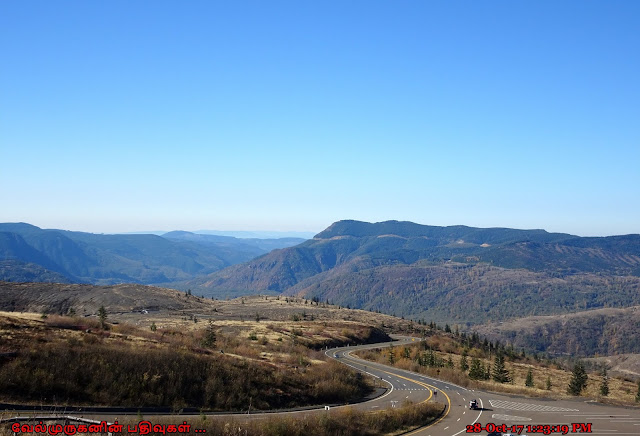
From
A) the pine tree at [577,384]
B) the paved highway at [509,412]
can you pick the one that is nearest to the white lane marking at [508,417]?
the paved highway at [509,412]

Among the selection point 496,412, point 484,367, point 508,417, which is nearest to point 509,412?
point 496,412

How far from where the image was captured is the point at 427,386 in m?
64.6

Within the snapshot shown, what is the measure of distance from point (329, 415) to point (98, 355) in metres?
19.1

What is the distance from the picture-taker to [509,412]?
48594 mm

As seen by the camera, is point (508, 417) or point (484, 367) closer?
point (508, 417)

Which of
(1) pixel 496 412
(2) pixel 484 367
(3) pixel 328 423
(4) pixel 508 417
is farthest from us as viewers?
(2) pixel 484 367

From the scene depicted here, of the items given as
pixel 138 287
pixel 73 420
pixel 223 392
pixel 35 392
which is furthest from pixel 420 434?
pixel 138 287

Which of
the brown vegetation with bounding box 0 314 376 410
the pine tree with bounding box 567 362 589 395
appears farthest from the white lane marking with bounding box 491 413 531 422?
the pine tree with bounding box 567 362 589 395

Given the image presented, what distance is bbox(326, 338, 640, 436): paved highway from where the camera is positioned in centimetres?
4148

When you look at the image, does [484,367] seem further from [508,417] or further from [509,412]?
[508,417]

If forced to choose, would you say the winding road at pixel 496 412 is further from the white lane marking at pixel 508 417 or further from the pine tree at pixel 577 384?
the pine tree at pixel 577 384

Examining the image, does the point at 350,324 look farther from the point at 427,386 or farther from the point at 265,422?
the point at 265,422

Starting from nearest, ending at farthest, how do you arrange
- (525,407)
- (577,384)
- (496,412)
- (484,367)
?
(496,412)
(525,407)
(577,384)
(484,367)

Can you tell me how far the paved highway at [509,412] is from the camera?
1633 inches
